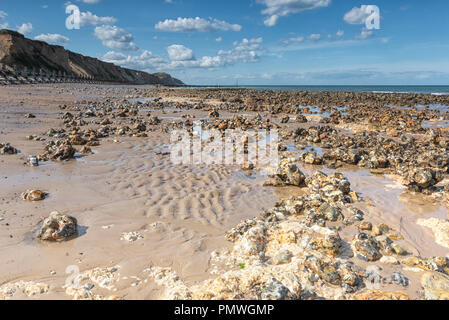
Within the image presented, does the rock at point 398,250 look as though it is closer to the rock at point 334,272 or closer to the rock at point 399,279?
the rock at point 399,279

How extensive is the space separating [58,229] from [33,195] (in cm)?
203

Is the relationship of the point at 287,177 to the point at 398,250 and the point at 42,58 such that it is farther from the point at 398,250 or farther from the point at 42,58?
Answer: the point at 42,58

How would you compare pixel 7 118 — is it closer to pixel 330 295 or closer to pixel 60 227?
pixel 60 227

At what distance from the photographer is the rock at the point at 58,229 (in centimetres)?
463

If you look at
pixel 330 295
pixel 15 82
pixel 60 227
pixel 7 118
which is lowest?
pixel 330 295

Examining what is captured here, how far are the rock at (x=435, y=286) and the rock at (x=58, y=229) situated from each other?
17.7 ft

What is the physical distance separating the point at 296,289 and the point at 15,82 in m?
56.6

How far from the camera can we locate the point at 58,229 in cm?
470

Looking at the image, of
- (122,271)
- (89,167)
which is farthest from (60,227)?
(89,167)

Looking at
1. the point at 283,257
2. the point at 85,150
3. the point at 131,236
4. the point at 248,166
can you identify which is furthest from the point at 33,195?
A: the point at 248,166

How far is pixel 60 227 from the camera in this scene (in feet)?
15.5

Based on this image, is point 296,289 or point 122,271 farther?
point 122,271

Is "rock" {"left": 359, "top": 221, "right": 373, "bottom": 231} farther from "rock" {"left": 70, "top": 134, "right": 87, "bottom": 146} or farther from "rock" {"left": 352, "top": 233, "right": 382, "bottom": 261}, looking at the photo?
"rock" {"left": 70, "top": 134, "right": 87, "bottom": 146}

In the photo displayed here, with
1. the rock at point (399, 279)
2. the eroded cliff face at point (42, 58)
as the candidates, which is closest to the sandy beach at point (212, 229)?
the rock at point (399, 279)
